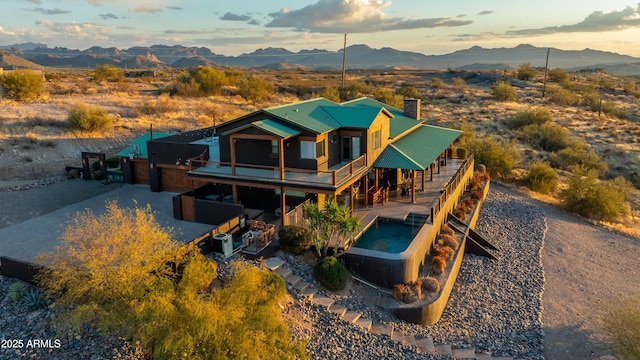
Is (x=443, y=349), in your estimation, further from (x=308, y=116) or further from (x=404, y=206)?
(x=308, y=116)

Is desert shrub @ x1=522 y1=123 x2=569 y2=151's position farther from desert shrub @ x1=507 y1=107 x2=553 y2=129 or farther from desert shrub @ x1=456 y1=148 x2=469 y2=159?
desert shrub @ x1=456 y1=148 x2=469 y2=159

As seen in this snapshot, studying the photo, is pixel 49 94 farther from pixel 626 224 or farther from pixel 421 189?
pixel 626 224

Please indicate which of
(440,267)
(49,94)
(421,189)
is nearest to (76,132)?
(49,94)

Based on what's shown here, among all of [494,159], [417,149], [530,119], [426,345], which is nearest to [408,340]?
[426,345]

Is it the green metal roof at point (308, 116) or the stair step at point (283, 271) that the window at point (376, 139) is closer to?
the green metal roof at point (308, 116)

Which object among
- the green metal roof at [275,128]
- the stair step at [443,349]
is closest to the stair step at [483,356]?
the stair step at [443,349]

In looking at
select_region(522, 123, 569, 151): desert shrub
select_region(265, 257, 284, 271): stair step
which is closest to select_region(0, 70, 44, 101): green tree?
select_region(265, 257, 284, 271): stair step
